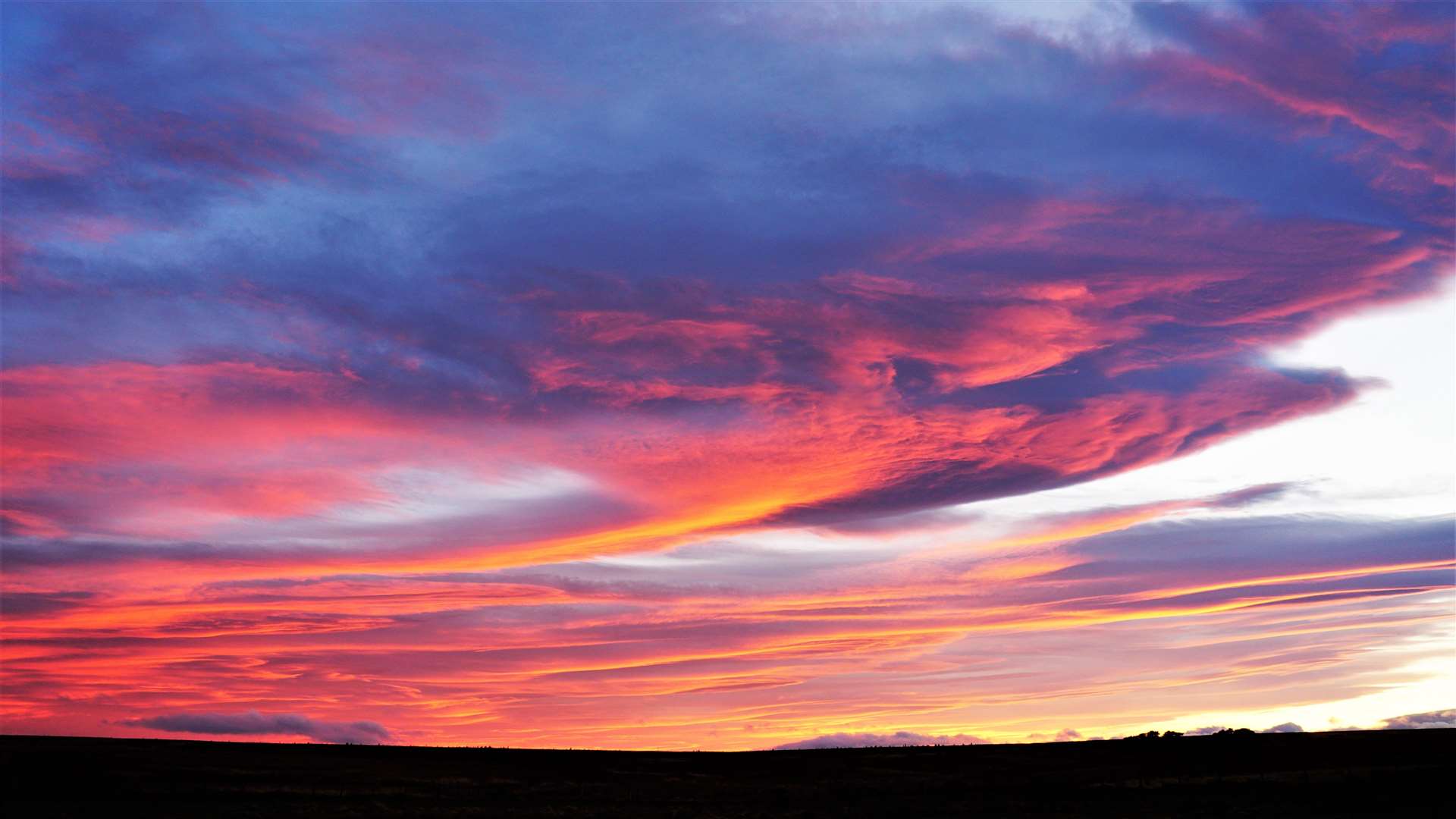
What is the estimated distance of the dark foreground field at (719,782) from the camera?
77562 millimetres

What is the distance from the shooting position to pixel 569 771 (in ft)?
380

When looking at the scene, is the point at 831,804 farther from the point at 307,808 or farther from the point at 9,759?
the point at 9,759

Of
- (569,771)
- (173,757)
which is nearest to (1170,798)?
(569,771)

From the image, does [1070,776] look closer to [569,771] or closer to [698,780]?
[698,780]

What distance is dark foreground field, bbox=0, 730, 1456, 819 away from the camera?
7756cm

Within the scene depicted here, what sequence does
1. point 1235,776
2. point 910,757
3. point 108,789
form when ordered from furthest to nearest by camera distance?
point 910,757 < point 1235,776 < point 108,789

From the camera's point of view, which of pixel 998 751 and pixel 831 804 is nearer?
pixel 831 804

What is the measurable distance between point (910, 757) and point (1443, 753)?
57.0 m

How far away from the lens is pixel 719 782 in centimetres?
10962

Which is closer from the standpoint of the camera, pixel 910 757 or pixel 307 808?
pixel 307 808

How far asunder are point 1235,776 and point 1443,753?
3090cm

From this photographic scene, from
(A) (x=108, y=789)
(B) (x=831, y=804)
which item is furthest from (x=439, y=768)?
(B) (x=831, y=804)

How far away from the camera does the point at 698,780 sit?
110 m

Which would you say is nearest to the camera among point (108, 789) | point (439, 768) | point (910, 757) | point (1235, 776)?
point (108, 789)
